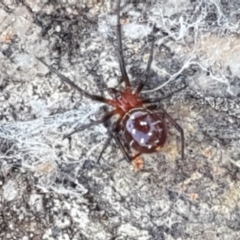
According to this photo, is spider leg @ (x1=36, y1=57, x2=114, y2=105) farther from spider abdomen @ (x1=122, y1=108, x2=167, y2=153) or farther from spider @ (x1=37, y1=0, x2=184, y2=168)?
spider abdomen @ (x1=122, y1=108, x2=167, y2=153)

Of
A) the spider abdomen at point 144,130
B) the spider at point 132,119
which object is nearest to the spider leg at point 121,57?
the spider at point 132,119

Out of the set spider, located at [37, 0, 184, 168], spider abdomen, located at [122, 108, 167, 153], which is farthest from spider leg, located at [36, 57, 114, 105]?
spider abdomen, located at [122, 108, 167, 153]

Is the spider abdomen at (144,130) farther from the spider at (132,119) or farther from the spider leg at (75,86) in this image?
the spider leg at (75,86)

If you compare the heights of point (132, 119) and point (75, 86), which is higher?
point (75, 86)

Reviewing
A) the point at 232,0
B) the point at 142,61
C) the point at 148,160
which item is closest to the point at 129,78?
the point at 142,61

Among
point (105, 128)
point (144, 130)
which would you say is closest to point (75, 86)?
point (105, 128)

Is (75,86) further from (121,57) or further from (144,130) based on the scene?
(144,130)
